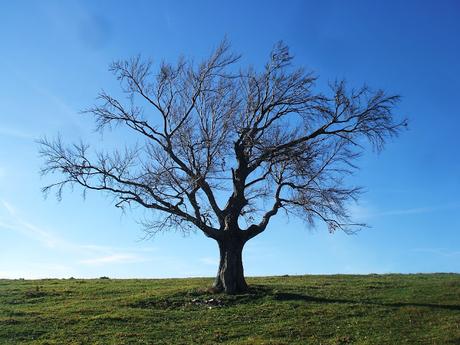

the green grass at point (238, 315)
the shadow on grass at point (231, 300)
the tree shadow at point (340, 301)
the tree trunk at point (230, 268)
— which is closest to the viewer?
the green grass at point (238, 315)

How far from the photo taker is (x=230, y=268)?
2794 cm

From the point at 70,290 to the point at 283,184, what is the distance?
40.7ft

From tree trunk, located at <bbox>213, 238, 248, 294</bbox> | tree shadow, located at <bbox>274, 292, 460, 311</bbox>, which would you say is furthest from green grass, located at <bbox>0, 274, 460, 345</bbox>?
tree trunk, located at <bbox>213, 238, 248, 294</bbox>

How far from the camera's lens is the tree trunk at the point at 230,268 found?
27656 mm

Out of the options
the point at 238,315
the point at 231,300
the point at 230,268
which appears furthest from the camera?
the point at 230,268

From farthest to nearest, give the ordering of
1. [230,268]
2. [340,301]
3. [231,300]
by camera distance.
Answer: [230,268], [231,300], [340,301]

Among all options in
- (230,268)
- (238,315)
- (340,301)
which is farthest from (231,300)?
(340,301)

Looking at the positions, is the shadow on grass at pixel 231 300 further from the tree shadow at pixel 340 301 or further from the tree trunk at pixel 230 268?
the tree trunk at pixel 230 268

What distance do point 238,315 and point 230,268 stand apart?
5158mm

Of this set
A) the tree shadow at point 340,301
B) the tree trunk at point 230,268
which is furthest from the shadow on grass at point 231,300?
the tree trunk at point 230,268

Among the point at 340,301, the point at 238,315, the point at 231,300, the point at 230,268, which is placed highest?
the point at 230,268

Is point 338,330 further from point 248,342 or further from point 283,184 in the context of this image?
point 283,184

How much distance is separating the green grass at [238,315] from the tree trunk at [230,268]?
76 cm

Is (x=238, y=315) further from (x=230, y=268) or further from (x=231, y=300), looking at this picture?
(x=230, y=268)
